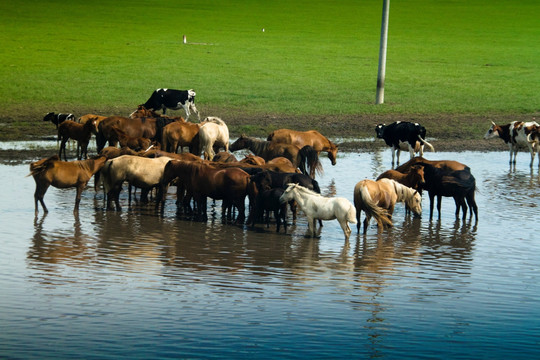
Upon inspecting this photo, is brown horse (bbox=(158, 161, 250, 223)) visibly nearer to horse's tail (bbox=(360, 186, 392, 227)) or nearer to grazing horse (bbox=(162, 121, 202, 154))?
horse's tail (bbox=(360, 186, 392, 227))

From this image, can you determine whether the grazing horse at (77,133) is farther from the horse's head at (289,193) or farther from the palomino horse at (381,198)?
the palomino horse at (381,198)

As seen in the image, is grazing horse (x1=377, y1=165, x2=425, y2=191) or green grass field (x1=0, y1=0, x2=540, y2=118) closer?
grazing horse (x1=377, y1=165, x2=425, y2=191)

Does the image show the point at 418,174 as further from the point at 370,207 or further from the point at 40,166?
the point at 40,166

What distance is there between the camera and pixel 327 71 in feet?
128

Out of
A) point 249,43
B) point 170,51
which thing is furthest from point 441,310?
point 249,43

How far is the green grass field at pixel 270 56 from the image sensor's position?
31.4 meters

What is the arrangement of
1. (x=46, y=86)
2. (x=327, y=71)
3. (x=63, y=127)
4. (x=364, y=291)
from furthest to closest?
(x=327, y=71) < (x=46, y=86) < (x=63, y=127) < (x=364, y=291)

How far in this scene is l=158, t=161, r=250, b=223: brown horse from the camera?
14.2m

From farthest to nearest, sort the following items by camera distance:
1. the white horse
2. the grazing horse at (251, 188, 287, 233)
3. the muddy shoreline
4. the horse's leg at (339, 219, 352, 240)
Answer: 1. the muddy shoreline
2. the white horse
3. the grazing horse at (251, 188, 287, 233)
4. the horse's leg at (339, 219, 352, 240)

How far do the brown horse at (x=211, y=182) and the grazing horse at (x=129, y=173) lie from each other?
34 cm

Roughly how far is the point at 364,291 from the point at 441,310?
100 cm

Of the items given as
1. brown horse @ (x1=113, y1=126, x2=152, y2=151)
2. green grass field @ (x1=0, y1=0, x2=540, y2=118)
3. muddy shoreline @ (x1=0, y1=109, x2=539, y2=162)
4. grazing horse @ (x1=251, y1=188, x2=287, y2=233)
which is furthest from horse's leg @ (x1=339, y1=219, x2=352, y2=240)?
green grass field @ (x1=0, y1=0, x2=540, y2=118)

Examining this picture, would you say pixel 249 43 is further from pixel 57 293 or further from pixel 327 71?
pixel 57 293

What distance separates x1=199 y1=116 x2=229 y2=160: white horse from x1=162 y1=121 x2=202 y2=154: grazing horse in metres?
0.24
